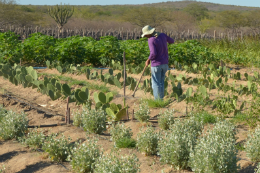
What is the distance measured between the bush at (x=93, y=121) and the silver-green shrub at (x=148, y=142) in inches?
32.8

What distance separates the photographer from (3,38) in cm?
1034

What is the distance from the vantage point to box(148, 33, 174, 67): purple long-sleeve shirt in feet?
17.2

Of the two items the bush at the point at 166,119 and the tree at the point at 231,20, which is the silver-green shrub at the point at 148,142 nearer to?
the bush at the point at 166,119

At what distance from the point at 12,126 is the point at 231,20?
50.8 meters

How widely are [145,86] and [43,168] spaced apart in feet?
10.5

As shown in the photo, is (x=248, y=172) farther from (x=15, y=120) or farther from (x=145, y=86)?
(x=145, y=86)

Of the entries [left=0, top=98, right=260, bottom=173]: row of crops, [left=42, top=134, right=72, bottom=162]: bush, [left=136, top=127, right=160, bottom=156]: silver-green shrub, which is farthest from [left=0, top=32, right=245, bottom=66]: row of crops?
[left=42, top=134, right=72, bottom=162]: bush

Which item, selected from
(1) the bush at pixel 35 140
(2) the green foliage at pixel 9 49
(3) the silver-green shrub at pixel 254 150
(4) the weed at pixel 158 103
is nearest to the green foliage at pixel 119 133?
(1) the bush at pixel 35 140

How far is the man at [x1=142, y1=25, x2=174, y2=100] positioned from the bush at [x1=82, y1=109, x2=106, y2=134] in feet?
4.79

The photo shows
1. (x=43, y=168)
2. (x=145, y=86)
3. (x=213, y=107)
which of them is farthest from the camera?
(x=145, y=86)

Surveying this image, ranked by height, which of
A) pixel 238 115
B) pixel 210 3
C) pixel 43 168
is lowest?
pixel 43 168

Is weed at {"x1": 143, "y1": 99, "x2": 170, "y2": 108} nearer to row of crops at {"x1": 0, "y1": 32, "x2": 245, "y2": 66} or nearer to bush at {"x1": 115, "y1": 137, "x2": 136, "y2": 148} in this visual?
bush at {"x1": 115, "y1": 137, "x2": 136, "y2": 148}

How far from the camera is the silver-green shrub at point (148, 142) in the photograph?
3.44 metres

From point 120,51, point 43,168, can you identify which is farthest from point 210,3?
point 43,168
